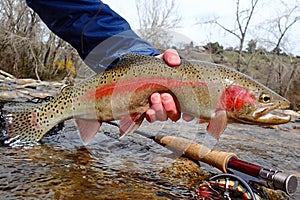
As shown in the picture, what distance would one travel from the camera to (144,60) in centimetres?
213

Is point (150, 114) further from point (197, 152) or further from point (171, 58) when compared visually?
point (197, 152)

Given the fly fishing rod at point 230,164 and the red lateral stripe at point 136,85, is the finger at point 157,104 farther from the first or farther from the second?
the fly fishing rod at point 230,164

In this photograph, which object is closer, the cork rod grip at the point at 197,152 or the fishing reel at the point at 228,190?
the fishing reel at the point at 228,190

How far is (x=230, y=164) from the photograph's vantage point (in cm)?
264

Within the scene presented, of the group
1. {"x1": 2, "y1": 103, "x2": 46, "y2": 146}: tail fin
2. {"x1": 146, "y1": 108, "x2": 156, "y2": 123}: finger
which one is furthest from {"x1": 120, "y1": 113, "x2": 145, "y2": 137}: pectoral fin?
Result: {"x1": 2, "y1": 103, "x2": 46, "y2": 146}: tail fin

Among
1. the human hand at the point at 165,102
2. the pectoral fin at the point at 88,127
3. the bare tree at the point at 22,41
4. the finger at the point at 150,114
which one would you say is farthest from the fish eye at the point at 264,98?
the bare tree at the point at 22,41

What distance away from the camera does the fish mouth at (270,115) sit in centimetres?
195

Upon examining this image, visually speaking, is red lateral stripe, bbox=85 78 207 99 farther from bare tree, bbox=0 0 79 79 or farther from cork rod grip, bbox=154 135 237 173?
bare tree, bbox=0 0 79 79

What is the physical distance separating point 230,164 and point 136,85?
102 centimetres

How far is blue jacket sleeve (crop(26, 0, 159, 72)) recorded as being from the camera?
2365 millimetres

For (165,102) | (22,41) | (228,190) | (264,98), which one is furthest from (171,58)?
(22,41)

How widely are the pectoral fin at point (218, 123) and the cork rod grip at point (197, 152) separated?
807 millimetres

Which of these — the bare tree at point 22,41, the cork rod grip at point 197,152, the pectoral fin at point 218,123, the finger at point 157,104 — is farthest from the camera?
the bare tree at point 22,41

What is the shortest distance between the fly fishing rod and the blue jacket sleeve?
99 centimetres
